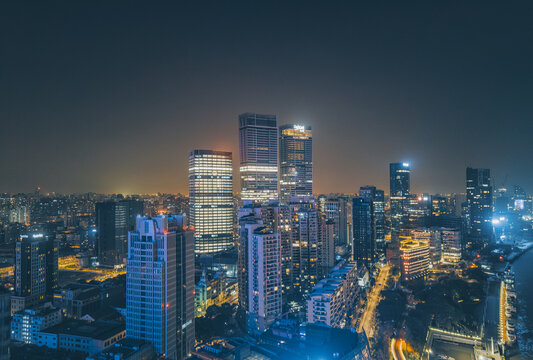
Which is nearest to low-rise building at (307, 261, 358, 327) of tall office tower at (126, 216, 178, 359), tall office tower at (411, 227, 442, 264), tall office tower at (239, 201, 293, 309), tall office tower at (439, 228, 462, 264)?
tall office tower at (239, 201, 293, 309)

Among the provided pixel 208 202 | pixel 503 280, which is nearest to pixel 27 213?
pixel 208 202

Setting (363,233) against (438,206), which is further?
(438,206)

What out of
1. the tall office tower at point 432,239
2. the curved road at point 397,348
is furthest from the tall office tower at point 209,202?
the curved road at point 397,348

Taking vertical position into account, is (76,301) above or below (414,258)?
below

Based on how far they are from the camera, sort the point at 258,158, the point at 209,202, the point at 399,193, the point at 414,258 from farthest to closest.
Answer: the point at 399,193 < the point at 258,158 < the point at 209,202 < the point at 414,258

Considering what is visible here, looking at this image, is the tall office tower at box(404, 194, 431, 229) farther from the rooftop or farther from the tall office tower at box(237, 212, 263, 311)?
the rooftop

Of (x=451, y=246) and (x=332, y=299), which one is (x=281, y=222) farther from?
(x=451, y=246)

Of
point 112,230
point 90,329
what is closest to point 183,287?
point 90,329

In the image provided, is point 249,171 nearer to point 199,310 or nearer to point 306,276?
point 306,276
